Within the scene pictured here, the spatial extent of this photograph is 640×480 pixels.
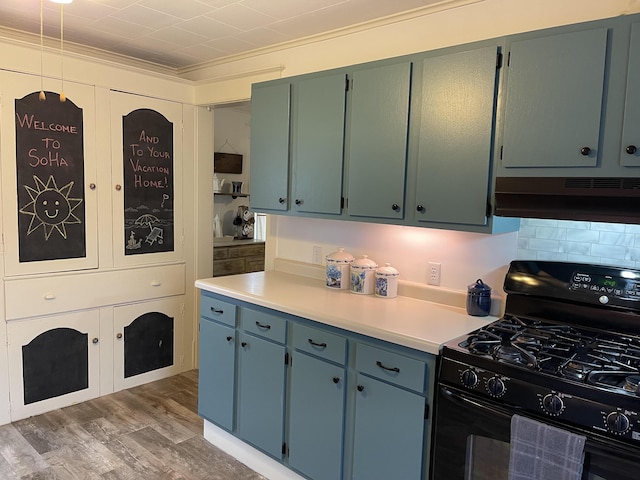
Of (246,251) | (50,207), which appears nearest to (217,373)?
(50,207)

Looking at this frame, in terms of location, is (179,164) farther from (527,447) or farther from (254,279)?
(527,447)

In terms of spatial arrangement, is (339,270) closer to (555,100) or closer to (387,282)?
(387,282)

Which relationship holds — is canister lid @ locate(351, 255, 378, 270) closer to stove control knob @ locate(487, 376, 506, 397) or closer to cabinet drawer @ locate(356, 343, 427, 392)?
cabinet drawer @ locate(356, 343, 427, 392)

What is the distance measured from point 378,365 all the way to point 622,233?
1.12 metres

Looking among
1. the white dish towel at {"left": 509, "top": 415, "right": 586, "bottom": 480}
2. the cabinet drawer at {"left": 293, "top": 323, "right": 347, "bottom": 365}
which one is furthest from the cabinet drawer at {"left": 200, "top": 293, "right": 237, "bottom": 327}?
the white dish towel at {"left": 509, "top": 415, "right": 586, "bottom": 480}

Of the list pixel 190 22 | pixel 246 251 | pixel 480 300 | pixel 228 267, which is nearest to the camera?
Answer: pixel 480 300

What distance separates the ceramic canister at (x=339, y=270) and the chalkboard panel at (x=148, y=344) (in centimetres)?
164

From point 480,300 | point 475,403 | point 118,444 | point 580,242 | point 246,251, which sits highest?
point 580,242

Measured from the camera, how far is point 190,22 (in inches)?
111

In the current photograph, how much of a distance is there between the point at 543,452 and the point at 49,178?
10.0ft

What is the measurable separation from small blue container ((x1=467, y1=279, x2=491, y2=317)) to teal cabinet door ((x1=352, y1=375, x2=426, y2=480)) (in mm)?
562

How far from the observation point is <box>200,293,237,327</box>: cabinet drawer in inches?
105

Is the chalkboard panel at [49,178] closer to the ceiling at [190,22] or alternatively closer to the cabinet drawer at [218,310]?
the ceiling at [190,22]

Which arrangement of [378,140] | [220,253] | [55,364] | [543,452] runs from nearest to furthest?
[543,452] < [378,140] < [55,364] < [220,253]
